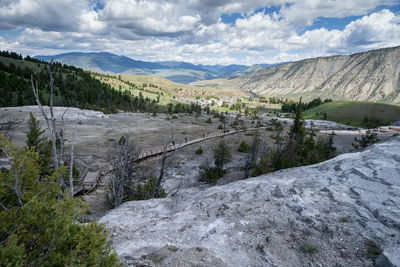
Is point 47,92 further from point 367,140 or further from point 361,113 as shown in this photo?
point 361,113

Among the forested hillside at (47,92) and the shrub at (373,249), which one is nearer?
the shrub at (373,249)

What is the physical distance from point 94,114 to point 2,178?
281 ft

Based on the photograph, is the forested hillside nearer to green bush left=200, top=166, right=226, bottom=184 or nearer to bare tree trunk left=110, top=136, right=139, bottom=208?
green bush left=200, top=166, right=226, bottom=184

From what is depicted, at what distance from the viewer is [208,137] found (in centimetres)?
5981

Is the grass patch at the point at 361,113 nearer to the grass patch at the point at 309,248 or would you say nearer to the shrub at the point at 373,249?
the shrub at the point at 373,249

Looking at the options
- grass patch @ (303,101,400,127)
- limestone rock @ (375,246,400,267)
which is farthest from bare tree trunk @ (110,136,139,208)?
grass patch @ (303,101,400,127)

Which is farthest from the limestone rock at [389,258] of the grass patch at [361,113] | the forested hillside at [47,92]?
the grass patch at [361,113]

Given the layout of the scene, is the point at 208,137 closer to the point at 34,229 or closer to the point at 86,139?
the point at 86,139

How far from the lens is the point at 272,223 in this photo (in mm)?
9641

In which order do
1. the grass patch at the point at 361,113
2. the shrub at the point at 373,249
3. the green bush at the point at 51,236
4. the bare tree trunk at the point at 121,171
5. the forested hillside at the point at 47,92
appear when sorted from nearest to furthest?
the green bush at the point at 51,236, the shrub at the point at 373,249, the bare tree trunk at the point at 121,171, the forested hillside at the point at 47,92, the grass patch at the point at 361,113

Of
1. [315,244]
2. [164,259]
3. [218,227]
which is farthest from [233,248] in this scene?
[315,244]

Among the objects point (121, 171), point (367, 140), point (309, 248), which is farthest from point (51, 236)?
point (367, 140)

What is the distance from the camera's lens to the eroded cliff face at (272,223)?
785cm

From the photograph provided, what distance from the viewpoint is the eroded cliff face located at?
7.85 m
